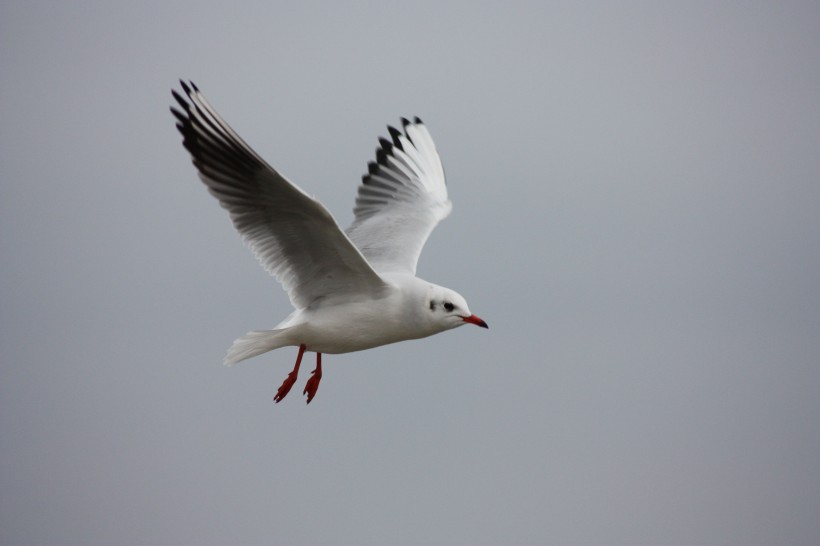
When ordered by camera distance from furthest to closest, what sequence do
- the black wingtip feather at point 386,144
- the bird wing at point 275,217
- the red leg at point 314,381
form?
1. the black wingtip feather at point 386,144
2. the red leg at point 314,381
3. the bird wing at point 275,217

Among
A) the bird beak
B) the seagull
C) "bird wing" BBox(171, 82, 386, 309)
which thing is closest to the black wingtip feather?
the seagull

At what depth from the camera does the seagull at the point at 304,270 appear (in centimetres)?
645

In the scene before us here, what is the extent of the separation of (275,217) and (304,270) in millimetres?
396

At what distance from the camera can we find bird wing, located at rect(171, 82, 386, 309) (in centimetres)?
640

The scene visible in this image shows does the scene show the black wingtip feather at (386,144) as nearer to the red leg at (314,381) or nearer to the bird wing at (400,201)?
the bird wing at (400,201)

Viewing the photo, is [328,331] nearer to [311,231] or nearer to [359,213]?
[311,231]

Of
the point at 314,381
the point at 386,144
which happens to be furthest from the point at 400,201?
the point at 314,381

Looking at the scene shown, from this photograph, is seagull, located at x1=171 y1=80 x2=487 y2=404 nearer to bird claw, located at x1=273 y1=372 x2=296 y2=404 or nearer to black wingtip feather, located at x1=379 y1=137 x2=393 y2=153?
bird claw, located at x1=273 y1=372 x2=296 y2=404

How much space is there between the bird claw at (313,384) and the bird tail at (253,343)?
0.68 m

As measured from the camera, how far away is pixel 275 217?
6.69m

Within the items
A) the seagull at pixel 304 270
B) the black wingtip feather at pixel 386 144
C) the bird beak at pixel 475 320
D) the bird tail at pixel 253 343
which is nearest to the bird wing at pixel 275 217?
the seagull at pixel 304 270

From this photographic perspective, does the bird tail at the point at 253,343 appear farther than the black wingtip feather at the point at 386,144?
No

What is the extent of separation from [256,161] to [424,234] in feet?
6.98

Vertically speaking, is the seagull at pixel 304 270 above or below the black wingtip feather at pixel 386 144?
below
